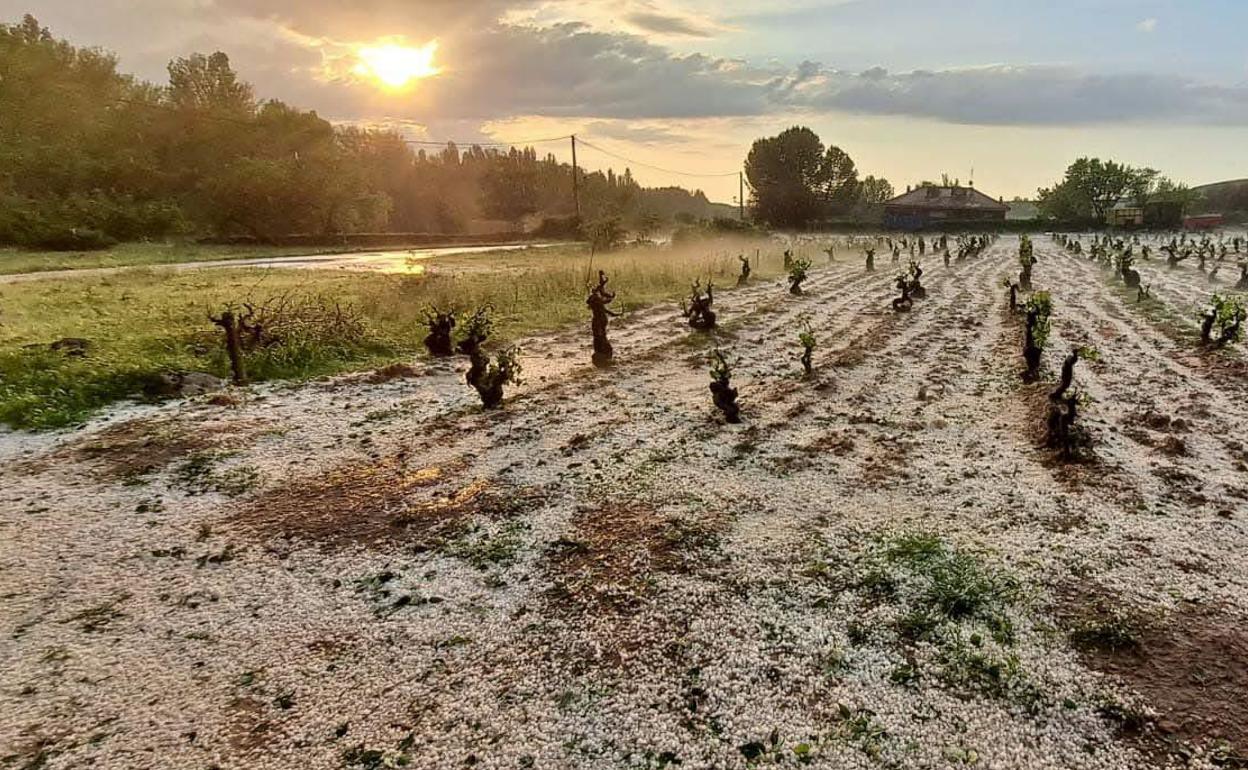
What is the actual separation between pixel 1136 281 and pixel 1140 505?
2329 cm

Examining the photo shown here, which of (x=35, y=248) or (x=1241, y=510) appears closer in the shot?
(x=1241, y=510)

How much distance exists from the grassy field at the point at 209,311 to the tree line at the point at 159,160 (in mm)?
19178

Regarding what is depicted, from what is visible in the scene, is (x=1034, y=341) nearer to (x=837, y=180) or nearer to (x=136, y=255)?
(x=136, y=255)

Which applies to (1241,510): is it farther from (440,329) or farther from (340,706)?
(440,329)

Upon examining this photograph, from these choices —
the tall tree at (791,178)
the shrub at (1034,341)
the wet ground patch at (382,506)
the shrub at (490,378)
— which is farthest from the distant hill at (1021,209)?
the wet ground patch at (382,506)

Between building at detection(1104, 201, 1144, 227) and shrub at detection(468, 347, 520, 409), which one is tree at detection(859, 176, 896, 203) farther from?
shrub at detection(468, 347, 520, 409)

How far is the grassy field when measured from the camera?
11.8 m

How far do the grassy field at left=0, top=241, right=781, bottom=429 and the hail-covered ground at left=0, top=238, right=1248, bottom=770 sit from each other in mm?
1656

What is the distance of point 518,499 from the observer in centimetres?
805

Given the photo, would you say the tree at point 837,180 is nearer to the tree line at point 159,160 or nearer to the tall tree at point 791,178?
the tall tree at point 791,178

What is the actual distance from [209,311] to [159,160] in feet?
152

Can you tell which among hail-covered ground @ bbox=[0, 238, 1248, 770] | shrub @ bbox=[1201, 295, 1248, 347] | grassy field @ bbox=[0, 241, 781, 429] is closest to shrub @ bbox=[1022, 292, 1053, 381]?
hail-covered ground @ bbox=[0, 238, 1248, 770]

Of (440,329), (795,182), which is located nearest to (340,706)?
(440,329)

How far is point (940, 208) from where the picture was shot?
7969cm
